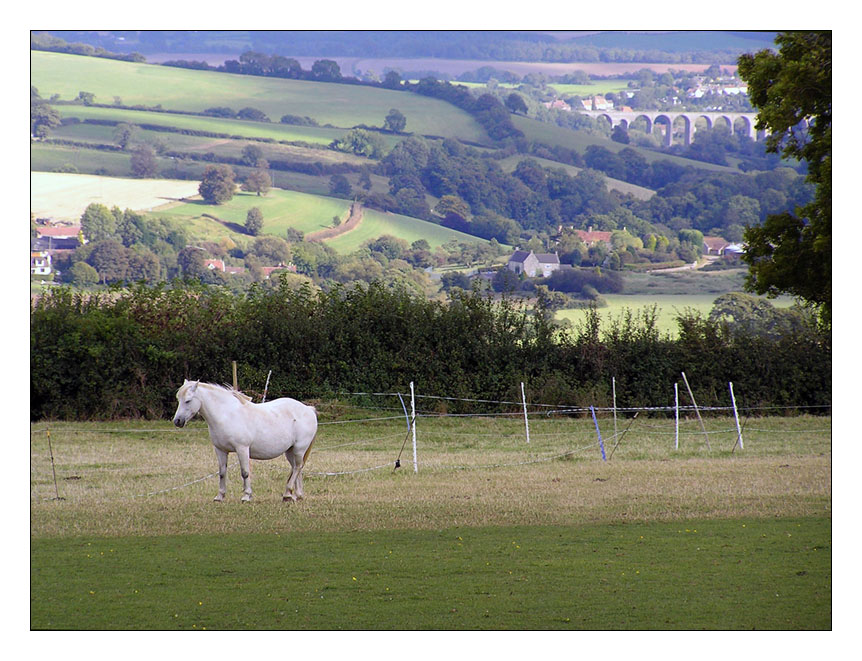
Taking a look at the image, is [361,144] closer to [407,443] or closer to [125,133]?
[125,133]

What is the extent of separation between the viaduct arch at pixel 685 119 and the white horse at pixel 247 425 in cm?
2523

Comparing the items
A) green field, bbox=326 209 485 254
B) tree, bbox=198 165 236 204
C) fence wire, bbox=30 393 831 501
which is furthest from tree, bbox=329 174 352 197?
fence wire, bbox=30 393 831 501

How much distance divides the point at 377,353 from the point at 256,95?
24.5 meters

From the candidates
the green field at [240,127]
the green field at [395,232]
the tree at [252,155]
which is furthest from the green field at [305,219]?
the green field at [240,127]

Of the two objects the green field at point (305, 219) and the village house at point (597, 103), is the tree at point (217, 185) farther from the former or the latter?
the village house at point (597, 103)

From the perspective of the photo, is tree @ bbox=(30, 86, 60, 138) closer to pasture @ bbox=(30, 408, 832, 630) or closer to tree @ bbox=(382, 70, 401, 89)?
tree @ bbox=(382, 70, 401, 89)

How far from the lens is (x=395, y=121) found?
1774 inches

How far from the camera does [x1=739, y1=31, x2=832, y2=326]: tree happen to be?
39.3ft

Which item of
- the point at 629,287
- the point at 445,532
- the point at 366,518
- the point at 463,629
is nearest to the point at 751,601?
the point at 463,629

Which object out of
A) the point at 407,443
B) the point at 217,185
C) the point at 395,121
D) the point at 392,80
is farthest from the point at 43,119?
the point at 407,443

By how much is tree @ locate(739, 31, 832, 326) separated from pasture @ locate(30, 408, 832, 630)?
307 centimetres

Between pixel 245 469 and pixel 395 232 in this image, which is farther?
pixel 395 232

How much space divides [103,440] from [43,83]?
2314cm

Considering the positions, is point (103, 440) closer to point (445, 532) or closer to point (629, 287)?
point (445, 532)
